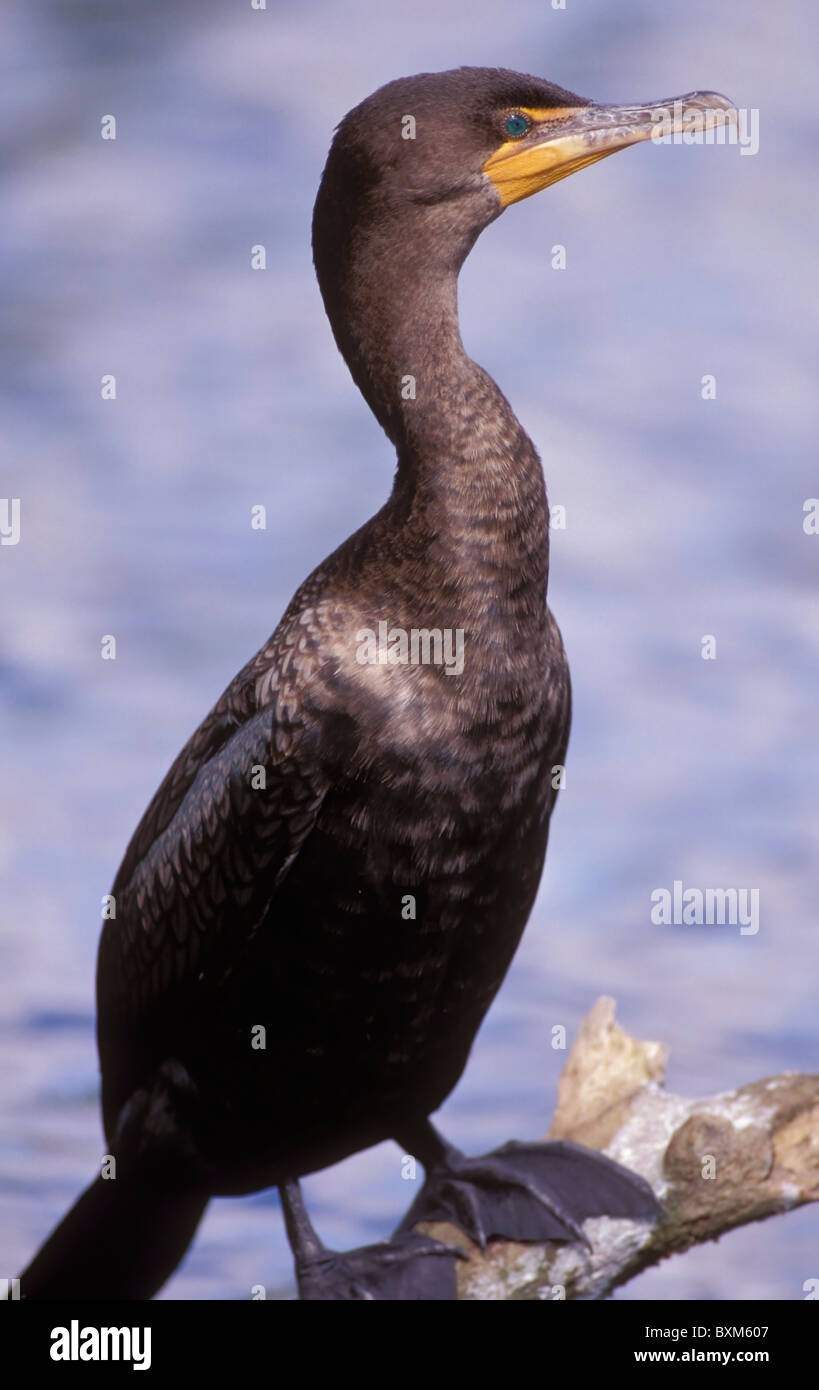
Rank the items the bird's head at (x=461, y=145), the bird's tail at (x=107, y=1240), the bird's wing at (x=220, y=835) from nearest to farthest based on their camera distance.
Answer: the bird's head at (x=461, y=145) < the bird's wing at (x=220, y=835) < the bird's tail at (x=107, y=1240)

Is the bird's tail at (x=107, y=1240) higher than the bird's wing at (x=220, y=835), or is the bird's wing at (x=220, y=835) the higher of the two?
the bird's wing at (x=220, y=835)

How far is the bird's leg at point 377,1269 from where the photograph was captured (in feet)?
12.6

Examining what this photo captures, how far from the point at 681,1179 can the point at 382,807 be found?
1.24m

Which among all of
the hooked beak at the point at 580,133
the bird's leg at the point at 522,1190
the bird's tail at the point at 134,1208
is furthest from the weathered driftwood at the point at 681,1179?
the hooked beak at the point at 580,133

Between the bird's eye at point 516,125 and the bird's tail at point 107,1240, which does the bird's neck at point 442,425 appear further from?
the bird's tail at point 107,1240

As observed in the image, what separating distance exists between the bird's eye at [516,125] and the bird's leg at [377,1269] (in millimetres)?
2653

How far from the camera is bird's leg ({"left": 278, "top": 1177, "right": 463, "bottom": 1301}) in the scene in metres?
3.84

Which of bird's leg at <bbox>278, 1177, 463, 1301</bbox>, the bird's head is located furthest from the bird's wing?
the bird's head

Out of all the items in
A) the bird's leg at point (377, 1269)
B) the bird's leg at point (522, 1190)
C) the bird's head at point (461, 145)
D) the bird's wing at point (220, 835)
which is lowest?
the bird's leg at point (377, 1269)

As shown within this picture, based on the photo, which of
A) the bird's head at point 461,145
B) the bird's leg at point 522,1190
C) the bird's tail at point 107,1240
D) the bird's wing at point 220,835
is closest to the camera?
the bird's head at point 461,145

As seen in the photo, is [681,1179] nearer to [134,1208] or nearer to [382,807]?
[382,807]

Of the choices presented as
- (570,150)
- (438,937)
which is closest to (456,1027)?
(438,937)

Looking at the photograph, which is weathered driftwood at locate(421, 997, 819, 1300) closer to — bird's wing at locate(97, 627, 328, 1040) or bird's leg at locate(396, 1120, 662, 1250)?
bird's leg at locate(396, 1120, 662, 1250)
